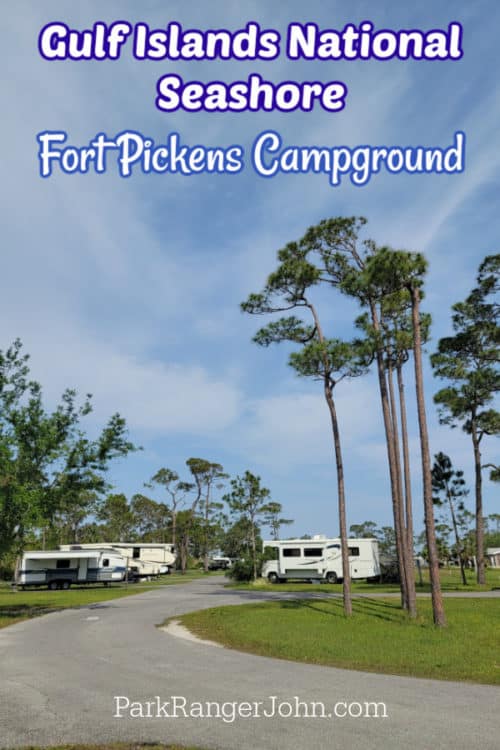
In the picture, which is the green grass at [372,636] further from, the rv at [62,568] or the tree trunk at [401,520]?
A: the rv at [62,568]

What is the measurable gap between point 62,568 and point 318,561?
18559 mm

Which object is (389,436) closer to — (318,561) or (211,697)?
(211,697)

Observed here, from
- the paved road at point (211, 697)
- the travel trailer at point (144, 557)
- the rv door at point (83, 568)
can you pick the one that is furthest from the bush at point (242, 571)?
the paved road at point (211, 697)

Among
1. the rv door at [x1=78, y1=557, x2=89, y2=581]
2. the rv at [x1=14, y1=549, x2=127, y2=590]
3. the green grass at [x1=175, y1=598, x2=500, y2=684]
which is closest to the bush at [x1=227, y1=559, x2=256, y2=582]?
the rv at [x1=14, y1=549, x2=127, y2=590]

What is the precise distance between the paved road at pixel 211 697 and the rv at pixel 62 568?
2943 centimetres

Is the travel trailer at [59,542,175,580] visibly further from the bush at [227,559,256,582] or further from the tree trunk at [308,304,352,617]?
the tree trunk at [308,304,352,617]

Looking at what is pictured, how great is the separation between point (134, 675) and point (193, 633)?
6625 millimetres

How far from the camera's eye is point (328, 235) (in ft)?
74.5

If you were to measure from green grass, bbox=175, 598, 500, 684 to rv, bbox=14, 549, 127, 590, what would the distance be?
23.4 metres

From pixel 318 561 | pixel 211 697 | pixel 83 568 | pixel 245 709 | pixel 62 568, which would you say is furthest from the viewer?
pixel 83 568

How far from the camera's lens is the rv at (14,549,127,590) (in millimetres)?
42000

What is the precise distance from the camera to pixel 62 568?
4247 cm

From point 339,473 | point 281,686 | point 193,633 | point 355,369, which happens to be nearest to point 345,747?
point 281,686

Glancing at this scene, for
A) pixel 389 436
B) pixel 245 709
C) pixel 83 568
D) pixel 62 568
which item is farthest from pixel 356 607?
pixel 62 568
